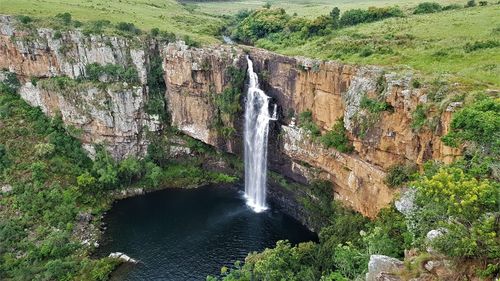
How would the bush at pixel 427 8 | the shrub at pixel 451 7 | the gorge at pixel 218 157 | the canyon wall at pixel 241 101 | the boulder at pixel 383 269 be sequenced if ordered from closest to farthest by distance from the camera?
1. the boulder at pixel 383 269
2. the gorge at pixel 218 157
3. the canyon wall at pixel 241 101
4. the shrub at pixel 451 7
5. the bush at pixel 427 8

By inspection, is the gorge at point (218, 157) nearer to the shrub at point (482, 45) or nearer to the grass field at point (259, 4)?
the shrub at point (482, 45)

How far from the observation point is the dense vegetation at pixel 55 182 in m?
40.7

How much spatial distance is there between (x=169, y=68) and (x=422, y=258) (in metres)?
41.9

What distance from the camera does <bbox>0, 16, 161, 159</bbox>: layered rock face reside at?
55125mm

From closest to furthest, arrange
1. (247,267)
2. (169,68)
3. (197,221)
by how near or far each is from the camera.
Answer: (247,267) < (197,221) < (169,68)

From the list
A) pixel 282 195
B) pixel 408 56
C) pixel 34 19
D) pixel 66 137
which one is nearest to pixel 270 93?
pixel 282 195

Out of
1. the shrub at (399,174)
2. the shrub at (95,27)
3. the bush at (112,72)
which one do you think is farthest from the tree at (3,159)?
the shrub at (399,174)

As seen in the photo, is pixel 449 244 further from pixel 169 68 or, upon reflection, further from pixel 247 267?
pixel 169 68

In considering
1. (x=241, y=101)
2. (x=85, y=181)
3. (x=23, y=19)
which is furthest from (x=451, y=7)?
(x=23, y=19)

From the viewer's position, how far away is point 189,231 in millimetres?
46375

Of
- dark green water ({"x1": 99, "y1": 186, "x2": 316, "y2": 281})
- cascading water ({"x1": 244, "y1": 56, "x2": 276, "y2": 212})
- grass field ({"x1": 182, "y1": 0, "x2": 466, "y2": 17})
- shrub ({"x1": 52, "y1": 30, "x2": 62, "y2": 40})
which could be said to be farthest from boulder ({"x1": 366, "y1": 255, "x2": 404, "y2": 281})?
grass field ({"x1": 182, "y1": 0, "x2": 466, "y2": 17})

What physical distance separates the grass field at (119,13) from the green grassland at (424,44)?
12.5 m

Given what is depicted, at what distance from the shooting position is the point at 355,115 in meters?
39.1

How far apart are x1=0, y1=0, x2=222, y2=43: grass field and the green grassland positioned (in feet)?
41.1
